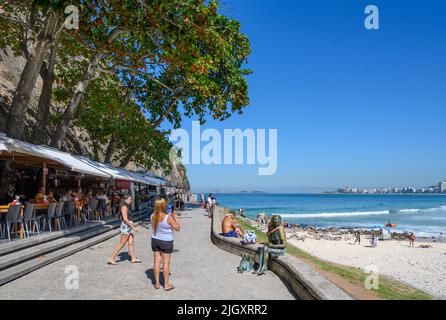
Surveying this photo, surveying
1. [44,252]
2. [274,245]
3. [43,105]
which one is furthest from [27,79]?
[274,245]

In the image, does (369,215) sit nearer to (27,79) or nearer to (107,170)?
(107,170)

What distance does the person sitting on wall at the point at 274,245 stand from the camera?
7482mm

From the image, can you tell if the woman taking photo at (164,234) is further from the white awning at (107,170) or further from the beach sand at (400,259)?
the beach sand at (400,259)

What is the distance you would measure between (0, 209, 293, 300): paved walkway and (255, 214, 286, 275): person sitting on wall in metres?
0.31

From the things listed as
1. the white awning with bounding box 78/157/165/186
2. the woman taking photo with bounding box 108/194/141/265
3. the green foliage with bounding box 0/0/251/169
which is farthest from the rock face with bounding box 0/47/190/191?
the woman taking photo with bounding box 108/194/141/265

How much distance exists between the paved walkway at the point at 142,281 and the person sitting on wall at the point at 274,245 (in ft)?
1.02

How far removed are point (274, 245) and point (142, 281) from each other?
2842 millimetres

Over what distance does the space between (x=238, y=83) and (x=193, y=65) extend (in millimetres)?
9624

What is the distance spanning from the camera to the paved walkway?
18.4ft

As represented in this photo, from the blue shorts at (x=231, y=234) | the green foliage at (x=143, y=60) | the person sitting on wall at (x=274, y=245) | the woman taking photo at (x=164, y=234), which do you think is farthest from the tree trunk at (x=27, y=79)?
the person sitting on wall at (x=274, y=245)

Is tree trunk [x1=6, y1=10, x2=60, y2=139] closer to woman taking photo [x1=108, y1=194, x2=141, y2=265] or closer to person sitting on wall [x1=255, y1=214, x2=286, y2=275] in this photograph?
woman taking photo [x1=108, y1=194, x2=141, y2=265]

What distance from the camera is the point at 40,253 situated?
7.80 metres
